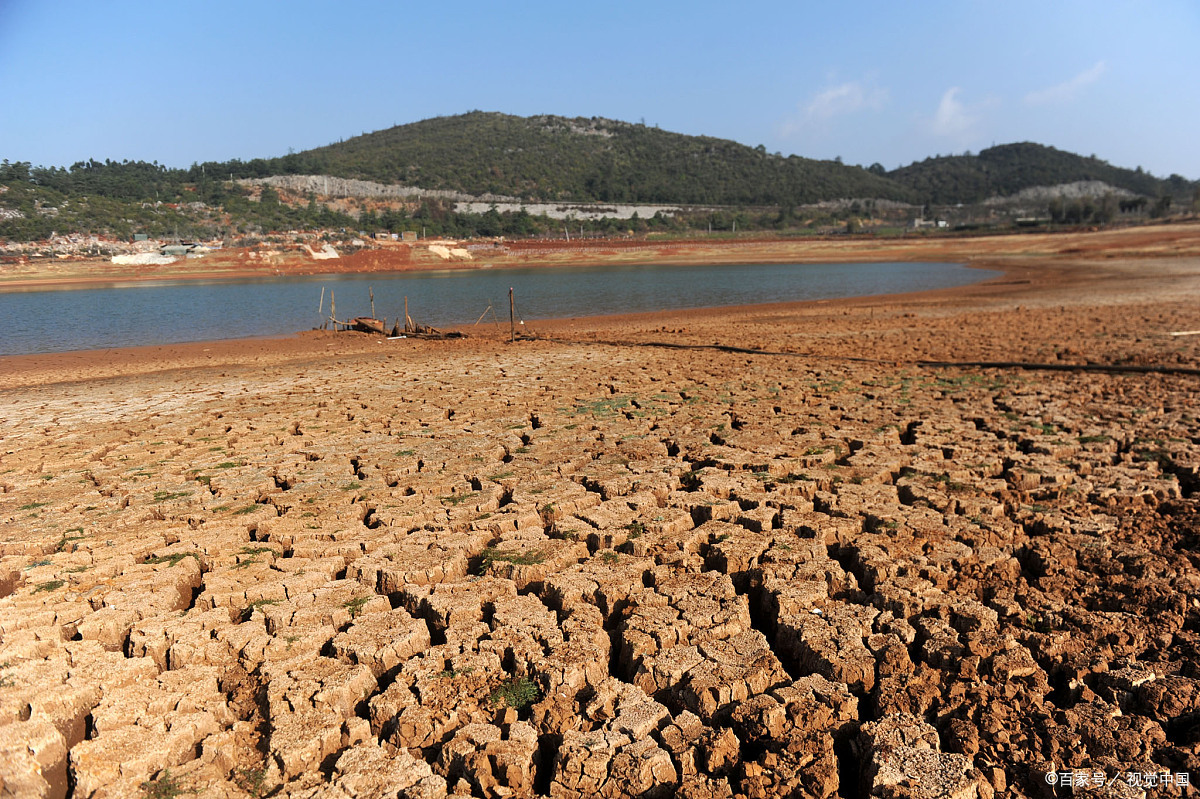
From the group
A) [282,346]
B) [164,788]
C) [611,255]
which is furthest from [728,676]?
[611,255]

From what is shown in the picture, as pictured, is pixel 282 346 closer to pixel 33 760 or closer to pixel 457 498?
pixel 457 498

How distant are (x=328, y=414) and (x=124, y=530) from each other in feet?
11.6

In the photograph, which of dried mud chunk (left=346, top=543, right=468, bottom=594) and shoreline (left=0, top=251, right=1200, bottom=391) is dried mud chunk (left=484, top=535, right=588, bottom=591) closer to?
dried mud chunk (left=346, top=543, right=468, bottom=594)

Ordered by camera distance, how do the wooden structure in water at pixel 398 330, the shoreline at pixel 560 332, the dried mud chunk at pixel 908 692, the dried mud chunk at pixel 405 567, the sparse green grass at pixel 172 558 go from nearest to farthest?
the dried mud chunk at pixel 908 692 → the dried mud chunk at pixel 405 567 → the sparse green grass at pixel 172 558 → the shoreline at pixel 560 332 → the wooden structure in water at pixel 398 330

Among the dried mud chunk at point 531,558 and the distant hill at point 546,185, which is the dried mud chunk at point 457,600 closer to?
the dried mud chunk at point 531,558

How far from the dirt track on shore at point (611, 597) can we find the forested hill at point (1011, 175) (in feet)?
Answer: 485

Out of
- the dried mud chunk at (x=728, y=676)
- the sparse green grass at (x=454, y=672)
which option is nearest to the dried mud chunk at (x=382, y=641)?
the sparse green grass at (x=454, y=672)

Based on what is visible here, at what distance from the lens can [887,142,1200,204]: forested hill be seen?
143000 millimetres

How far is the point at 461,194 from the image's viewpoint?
108 m

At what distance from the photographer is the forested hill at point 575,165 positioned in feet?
387

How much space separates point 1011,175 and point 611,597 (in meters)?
183

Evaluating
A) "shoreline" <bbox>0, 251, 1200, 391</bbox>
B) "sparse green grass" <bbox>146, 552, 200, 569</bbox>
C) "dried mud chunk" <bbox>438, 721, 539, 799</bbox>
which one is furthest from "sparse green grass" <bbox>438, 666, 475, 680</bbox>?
"shoreline" <bbox>0, 251, 1200, 391</bbox>

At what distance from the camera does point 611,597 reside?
397 centimetres

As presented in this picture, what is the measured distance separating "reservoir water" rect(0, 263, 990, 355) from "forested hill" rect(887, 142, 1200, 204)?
112 metres
